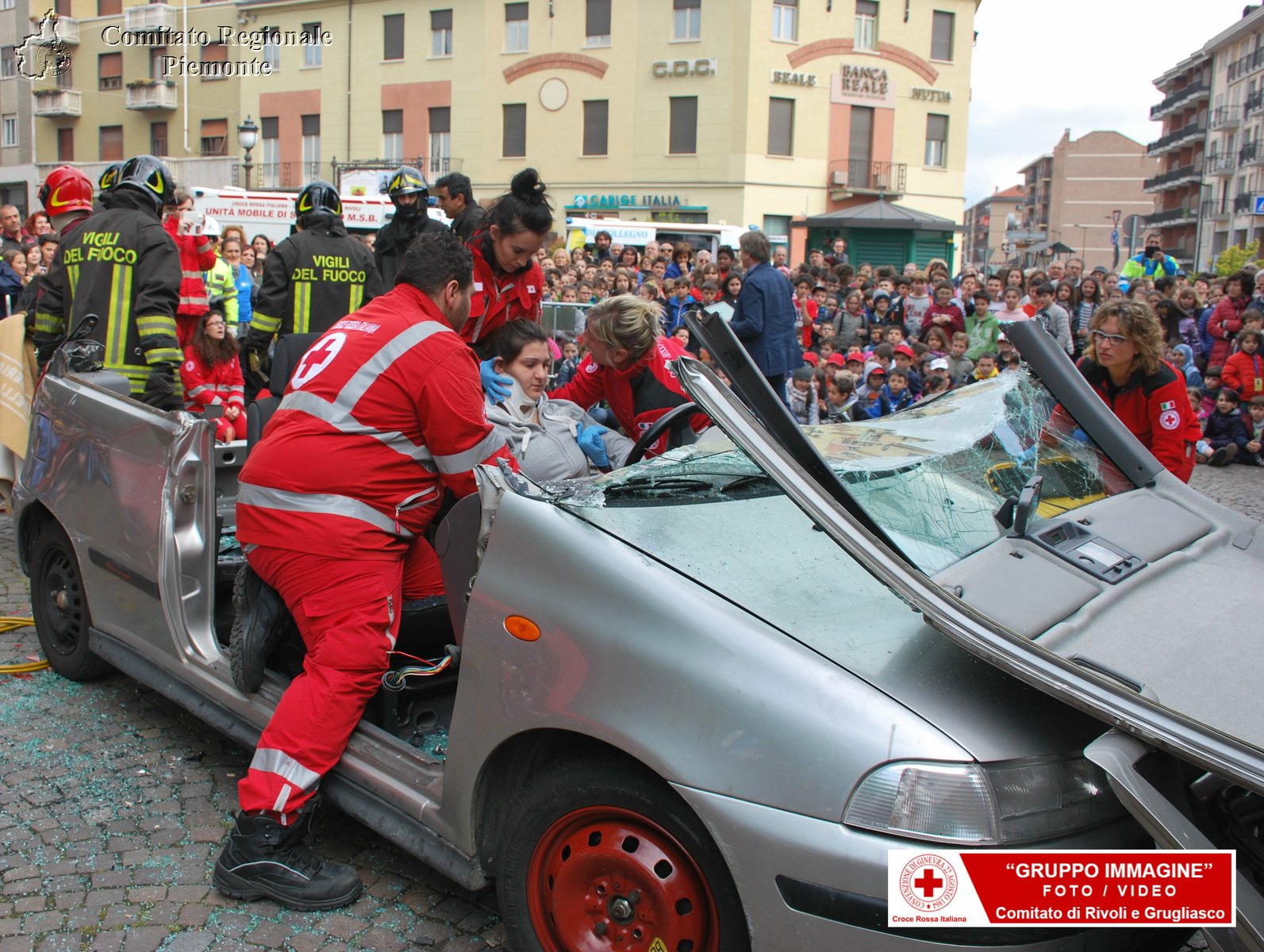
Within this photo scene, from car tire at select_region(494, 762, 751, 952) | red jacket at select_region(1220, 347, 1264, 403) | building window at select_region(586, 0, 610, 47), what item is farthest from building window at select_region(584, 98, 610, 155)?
car tire at select_region(494, 762, 751, 952)

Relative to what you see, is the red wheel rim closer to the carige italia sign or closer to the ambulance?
the ambulance

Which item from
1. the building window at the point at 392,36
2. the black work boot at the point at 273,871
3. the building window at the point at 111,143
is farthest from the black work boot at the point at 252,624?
the building window at the point at 111,143

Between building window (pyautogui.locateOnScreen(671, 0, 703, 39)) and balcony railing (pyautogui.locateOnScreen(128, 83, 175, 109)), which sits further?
balcony railing (pyautogui.locateOnScreen(128, 83, 175, 109))

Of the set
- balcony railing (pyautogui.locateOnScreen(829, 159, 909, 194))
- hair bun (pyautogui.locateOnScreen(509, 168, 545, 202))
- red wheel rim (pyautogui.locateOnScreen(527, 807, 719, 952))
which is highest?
balcony railing (pyautogui.locateOnScreen(829, 159, 909, 194))

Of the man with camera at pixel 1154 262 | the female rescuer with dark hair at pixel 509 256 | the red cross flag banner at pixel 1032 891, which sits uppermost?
the man with camera at pixel 1154 262

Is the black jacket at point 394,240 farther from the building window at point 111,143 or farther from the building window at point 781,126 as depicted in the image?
the building window at point 111,143

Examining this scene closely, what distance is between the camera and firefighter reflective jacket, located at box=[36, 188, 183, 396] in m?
4.94

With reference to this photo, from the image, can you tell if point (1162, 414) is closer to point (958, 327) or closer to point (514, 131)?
point (958, 327)

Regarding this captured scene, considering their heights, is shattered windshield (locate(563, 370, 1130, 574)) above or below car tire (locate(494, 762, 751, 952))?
above

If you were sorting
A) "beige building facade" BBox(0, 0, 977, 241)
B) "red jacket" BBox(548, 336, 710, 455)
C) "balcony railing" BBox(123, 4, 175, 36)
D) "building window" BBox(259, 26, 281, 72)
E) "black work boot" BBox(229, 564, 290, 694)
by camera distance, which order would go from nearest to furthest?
"black work boot" BBox(229, 564, 290, 694)
"red jacket" BBox(548, 336, 710, 455)
"beige building facade" BBox(0, 0, 977, 241)
"building window" BBox(259, 26, 281, 72)
"balcony railing" BBox(123, 4, 175, 36)

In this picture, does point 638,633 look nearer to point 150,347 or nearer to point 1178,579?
point 1178,579

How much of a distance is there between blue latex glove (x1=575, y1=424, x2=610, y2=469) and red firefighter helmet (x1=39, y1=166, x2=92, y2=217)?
3.50 m

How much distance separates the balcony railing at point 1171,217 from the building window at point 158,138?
191ft

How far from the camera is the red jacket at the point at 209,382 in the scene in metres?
6.87
